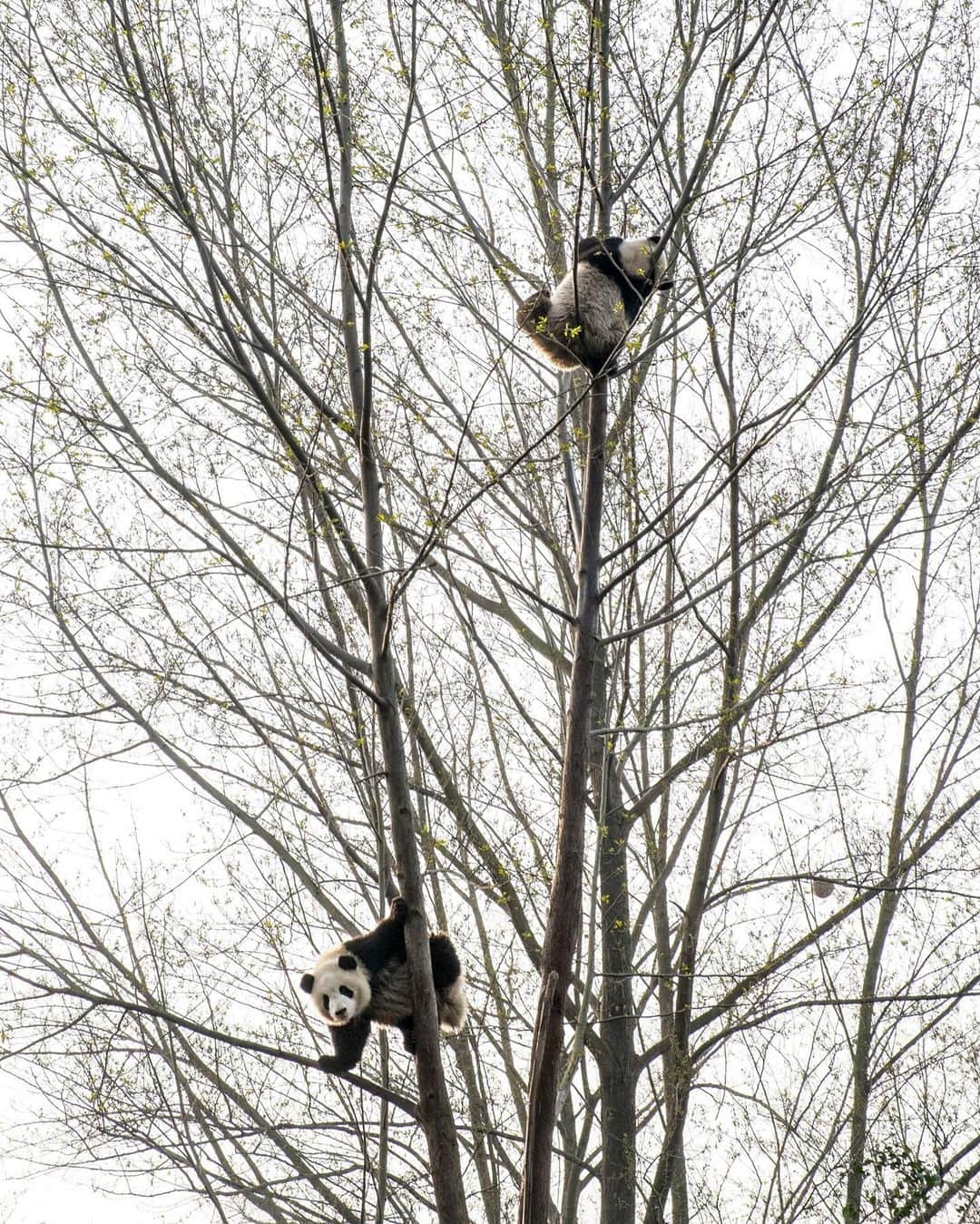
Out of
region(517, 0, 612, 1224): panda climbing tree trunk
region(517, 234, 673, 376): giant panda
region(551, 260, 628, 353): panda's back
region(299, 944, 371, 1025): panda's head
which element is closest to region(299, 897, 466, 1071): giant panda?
region(299, 944, 371, 1025): panda's head

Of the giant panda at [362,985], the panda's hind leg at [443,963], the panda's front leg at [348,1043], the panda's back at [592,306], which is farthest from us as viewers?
the panda's back at [592,306]

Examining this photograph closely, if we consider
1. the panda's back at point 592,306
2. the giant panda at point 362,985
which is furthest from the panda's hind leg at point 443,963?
the panda's back at point 592,306

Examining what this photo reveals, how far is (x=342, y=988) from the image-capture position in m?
4.95

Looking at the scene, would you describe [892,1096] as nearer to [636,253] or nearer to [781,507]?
[781,507]

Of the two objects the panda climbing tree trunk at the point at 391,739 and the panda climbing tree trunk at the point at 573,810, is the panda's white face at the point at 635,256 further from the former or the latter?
the panda climbing tree trunk at the point at 391,739

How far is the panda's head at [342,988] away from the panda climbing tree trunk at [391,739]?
3.21ft

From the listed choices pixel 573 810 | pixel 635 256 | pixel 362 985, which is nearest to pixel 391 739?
pixel 573 810

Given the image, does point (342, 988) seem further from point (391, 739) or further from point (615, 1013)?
point (615, 1013)

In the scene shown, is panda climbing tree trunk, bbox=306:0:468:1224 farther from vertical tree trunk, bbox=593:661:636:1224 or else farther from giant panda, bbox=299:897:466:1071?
vertical tree trunk, bbox=593:661:636:1224

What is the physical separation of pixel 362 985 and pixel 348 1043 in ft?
1.46

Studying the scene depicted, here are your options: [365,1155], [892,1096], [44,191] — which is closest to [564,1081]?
[365,1155]

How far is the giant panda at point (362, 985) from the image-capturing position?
16.0ft

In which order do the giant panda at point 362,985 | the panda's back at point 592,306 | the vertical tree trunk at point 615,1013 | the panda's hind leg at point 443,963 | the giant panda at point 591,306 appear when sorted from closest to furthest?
the giant panda at point 362,985 < the panda's hind leg at point 443,963 < the giant panda at point 591,306 < the panda's back at point 592,306 < the vertical tree trunk at point 615,1013

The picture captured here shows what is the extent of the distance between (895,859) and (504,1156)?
2608 mm
